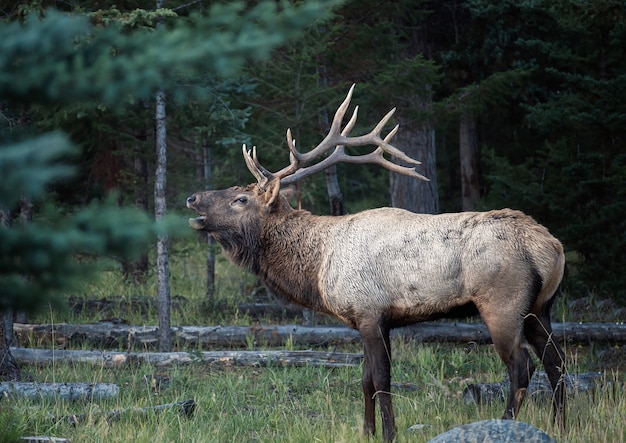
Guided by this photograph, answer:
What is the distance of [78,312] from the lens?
34.4ft

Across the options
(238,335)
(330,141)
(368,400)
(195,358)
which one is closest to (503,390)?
(368,400)

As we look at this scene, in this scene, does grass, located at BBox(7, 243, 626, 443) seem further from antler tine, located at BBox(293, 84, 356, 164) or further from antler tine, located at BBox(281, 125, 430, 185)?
antler tine, located at BBox(293, 84, 356, 164)

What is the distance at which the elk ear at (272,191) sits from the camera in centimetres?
648

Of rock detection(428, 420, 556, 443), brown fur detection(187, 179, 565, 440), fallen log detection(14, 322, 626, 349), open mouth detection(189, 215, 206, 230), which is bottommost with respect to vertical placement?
fallen log detection(14, 322, 626, 349)

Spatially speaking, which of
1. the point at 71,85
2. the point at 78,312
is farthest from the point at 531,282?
the point at 78,312

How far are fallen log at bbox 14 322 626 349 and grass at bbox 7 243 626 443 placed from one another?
15cm

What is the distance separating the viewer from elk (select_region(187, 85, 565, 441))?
5.45 meters

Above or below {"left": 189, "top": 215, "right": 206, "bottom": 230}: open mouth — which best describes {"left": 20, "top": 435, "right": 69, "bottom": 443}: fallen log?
below

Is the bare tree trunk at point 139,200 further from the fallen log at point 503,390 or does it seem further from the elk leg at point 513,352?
the elk leg at point 513,352

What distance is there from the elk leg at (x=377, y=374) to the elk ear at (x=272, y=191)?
1.41 meters

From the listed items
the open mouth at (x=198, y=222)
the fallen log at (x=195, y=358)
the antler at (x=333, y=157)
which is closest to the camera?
the open mouth at (x=198, y=222)

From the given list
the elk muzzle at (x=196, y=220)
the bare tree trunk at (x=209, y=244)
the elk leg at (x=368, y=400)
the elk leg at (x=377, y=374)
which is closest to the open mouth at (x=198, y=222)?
the elk muzzle at (x=196, y=220)

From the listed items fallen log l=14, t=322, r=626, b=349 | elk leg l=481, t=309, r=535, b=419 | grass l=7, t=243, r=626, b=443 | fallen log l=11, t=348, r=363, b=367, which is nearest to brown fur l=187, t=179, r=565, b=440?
elk leg l=481, t=309, r=535, b=419

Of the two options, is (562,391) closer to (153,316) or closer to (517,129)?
(153,316)
